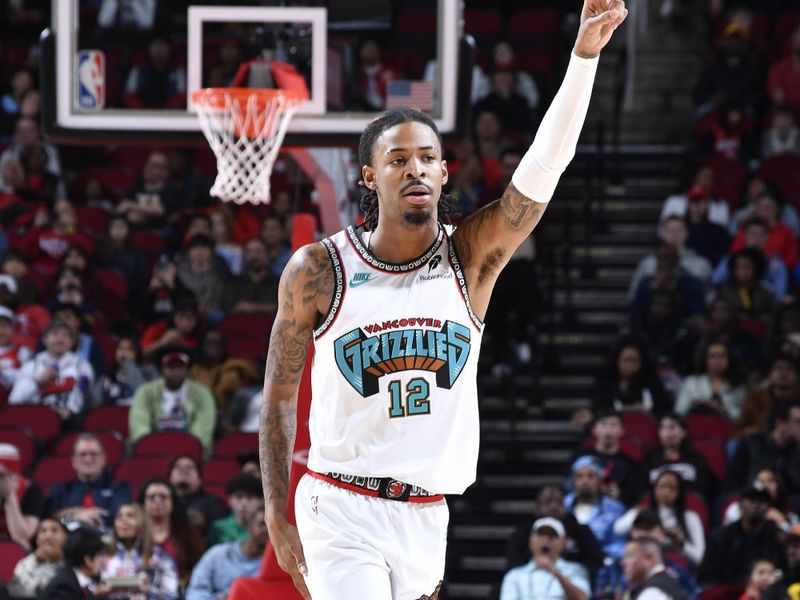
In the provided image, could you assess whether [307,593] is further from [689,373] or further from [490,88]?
[490,88]

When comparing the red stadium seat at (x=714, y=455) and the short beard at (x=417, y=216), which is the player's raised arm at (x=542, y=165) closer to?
the short beard at (x=417, y=216)

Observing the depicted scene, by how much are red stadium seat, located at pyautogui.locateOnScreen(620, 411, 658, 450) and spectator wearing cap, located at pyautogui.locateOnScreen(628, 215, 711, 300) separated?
192 centimetres

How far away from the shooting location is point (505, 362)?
41.8 ft

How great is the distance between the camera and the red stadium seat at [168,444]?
11211 millimetres

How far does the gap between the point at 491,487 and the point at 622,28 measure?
684cm

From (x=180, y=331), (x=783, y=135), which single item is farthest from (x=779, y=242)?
(x=180, y=331)

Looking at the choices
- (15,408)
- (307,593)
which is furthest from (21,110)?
(307,593)

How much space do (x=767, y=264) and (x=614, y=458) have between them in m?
3.16

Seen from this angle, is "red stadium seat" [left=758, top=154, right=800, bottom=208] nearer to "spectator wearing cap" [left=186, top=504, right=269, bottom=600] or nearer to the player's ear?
"spectator wearing cap" [left=186, top=504, right=269, bottom=600]

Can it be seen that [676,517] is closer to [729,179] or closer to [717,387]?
[717,387]

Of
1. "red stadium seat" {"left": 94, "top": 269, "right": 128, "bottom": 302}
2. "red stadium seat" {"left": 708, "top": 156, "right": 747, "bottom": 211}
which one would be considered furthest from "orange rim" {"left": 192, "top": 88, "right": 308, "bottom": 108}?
"red stadium seat" {"left": 708, "top": 156, "right": 747, "bottom": 211}

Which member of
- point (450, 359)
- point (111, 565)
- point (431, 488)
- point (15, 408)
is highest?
point (450, 359)

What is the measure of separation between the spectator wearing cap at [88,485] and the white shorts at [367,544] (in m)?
6.25

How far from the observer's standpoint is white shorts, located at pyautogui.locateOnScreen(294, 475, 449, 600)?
4492 mm
